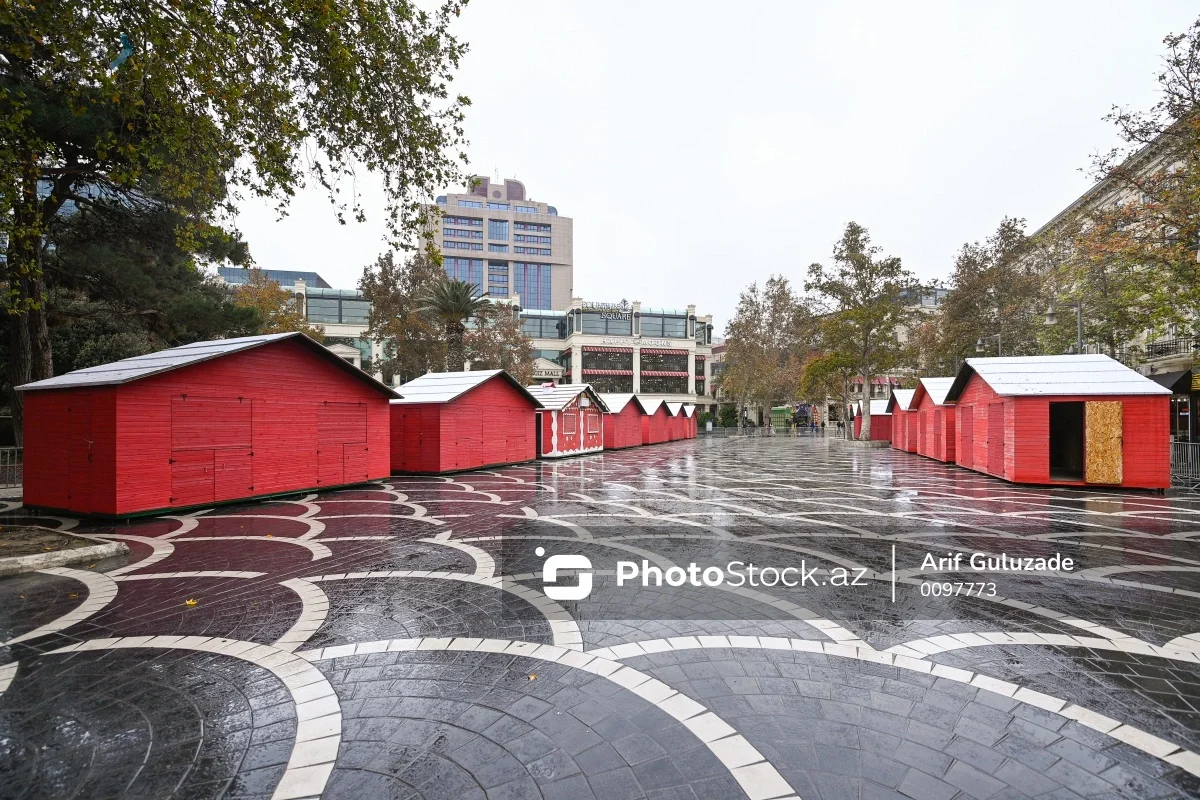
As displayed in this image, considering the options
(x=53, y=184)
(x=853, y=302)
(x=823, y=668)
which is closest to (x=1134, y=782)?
(x=823, y=668)

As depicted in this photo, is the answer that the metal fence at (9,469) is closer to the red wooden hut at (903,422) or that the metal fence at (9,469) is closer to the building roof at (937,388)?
the building roof at (937,388)

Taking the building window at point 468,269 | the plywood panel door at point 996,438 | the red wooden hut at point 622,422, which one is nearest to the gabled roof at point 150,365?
the plywood panel door at point 996,438

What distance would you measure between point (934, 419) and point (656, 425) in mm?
22406

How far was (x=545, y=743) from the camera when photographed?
3133 millimetres

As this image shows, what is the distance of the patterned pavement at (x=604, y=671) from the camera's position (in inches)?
113

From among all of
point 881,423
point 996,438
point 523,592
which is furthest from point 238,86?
point 881,423

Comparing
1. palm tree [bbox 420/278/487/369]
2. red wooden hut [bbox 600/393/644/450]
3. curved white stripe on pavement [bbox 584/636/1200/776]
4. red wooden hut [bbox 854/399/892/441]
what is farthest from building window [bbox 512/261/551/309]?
curved white stripe on pavement [bbox 584/636/1200/776]

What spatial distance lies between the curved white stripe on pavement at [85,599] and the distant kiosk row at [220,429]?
3876 mm

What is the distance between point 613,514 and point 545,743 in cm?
786

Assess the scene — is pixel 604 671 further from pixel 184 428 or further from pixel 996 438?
pixel 996 438

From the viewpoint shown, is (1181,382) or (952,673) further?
(1181,382)

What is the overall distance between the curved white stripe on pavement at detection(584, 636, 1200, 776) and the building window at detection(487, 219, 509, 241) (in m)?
116

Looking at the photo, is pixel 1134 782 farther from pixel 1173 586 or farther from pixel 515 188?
pixel 515 188

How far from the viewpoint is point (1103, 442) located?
14.8 metres
